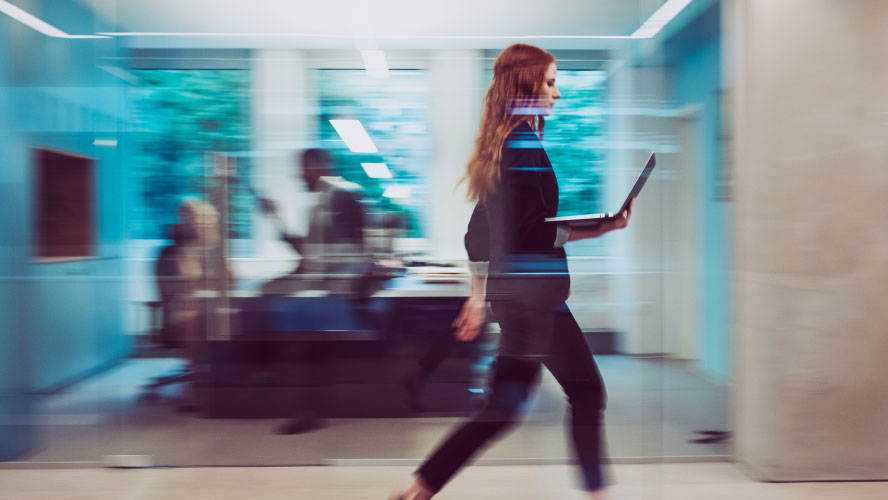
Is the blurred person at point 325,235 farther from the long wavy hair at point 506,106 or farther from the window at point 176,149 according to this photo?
the long wavy hair at point 506,106

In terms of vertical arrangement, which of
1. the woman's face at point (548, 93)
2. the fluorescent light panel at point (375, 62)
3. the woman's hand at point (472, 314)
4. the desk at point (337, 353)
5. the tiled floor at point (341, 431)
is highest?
the fluorescent light panel at point (375, 62)

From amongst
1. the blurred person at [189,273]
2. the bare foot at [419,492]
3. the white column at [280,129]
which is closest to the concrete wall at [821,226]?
the bare foot at [419,492]

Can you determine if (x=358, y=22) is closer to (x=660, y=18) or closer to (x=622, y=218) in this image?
(x=660, y=18)

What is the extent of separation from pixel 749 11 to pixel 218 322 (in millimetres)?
2714

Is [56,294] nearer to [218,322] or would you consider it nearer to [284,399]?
[218,322]

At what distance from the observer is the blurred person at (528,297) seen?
70.9 inches

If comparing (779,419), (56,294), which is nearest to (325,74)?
(56,294)

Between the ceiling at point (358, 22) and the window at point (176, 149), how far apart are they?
21cm

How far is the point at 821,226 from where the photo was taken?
2.39 m

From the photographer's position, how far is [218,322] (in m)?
2.96

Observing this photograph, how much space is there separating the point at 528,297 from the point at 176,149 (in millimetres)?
1873

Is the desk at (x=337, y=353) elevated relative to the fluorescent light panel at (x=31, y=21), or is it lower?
lower

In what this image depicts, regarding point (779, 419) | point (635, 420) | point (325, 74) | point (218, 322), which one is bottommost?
point (635, 420)

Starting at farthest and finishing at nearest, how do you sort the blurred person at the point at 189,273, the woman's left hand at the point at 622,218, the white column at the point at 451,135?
the blurred person at the point at 189,273
the white column at the point at 451,135
the woman's left hand at the point at 622,218
